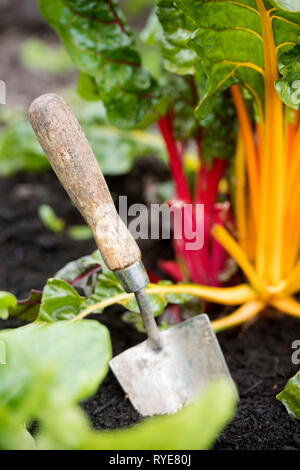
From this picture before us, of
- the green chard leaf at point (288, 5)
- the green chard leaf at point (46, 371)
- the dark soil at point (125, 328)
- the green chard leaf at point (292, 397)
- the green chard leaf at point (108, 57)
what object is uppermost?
the green chard leaf at point (288, 5)

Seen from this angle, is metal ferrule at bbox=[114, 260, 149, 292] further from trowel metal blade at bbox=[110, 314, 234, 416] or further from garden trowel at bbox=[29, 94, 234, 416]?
Result: trowel metal blade at bbox=[110, 314, 234, 416]

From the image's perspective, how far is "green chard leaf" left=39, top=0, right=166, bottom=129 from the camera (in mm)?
1147

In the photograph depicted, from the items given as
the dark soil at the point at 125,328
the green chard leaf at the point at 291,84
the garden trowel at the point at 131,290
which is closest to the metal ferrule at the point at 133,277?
the garden trowel at the point at 131,290

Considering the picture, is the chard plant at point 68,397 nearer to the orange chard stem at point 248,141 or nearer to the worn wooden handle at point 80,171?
the worn wooden handle at point 80,171

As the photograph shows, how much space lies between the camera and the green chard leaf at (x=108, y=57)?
1.15 metres

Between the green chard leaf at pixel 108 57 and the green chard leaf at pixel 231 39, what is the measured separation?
0.23 m

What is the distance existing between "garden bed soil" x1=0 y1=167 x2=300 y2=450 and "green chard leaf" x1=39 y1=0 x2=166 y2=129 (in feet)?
1.57

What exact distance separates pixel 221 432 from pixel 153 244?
77 centimetres

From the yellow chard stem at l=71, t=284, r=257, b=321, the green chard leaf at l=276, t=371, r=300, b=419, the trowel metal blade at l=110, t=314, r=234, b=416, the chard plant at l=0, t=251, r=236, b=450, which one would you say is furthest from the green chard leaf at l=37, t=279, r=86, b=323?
the green chard leaf at l=276, t=371, r=300, b=419

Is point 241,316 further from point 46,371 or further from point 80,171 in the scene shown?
point 46,371

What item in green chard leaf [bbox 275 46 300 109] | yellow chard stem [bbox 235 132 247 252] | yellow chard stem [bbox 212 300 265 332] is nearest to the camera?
green chard leaf [bbox 275 46 300 109]

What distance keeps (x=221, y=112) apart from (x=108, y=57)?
0.94ft

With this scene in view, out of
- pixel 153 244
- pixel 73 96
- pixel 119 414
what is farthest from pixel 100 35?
pixel 73 96

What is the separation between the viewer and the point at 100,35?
1174 mm
